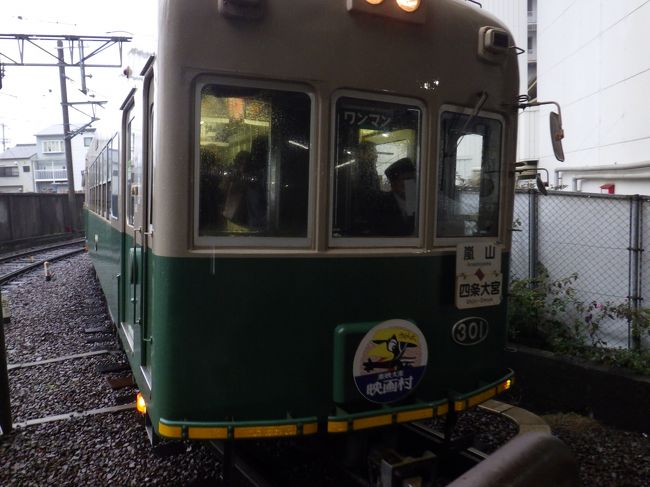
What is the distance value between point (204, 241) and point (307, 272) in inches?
20.5

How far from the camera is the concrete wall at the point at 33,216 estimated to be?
59.0 feet

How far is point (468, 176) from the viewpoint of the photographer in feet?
10.6

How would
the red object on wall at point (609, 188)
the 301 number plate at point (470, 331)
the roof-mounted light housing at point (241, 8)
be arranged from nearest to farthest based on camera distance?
1. the roof-mounted light housing at point (241, 8)
2. the 301 number plate at point (470, 331)
3. the red object on wall at point (609, 188)

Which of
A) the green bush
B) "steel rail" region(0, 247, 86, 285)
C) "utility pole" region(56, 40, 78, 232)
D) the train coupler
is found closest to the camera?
the train coupler

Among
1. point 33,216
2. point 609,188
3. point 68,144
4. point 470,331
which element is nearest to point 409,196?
point 470,331

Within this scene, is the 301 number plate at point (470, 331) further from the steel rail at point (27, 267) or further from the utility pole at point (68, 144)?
the utility pole at point (68, 144)

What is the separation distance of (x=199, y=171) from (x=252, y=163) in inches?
10.3

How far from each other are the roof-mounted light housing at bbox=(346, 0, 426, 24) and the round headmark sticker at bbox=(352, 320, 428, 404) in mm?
1581

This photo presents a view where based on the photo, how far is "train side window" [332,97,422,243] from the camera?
2811 mm

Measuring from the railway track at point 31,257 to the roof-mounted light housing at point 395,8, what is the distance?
11248mm

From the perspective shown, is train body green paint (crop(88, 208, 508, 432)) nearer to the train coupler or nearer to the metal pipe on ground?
the train coupler

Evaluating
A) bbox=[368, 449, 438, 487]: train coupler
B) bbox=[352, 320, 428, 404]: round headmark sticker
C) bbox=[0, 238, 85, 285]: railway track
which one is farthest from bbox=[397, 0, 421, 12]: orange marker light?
bbox=[0, 238, 85, 285]: railway track

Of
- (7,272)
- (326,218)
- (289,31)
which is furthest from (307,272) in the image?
(7,272)

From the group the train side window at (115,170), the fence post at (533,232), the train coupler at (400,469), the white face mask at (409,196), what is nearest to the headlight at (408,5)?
the white face mask at (409,196)
